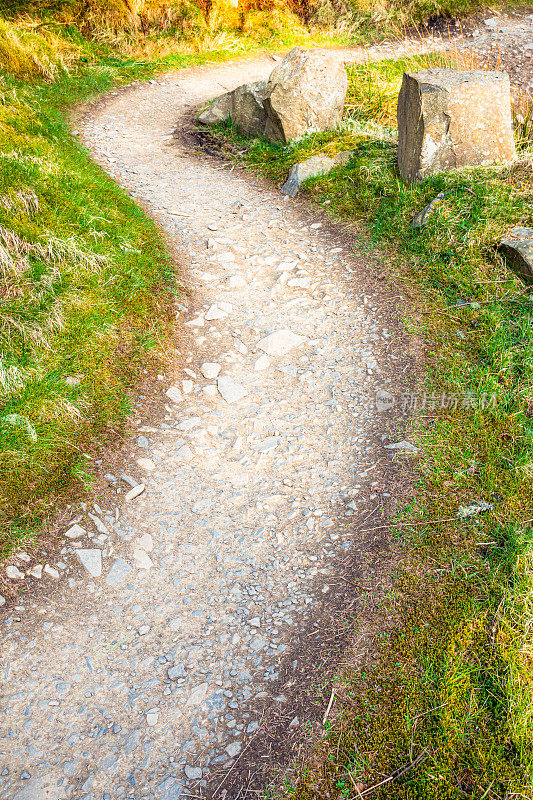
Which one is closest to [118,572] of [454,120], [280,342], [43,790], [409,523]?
[43,790]

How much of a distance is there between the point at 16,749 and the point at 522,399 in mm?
4148

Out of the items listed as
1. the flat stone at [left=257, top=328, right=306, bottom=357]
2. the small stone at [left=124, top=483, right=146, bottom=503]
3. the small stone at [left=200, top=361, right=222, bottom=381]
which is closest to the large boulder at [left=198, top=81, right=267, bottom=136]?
the flat stone at [left=257, top=328, right=306, bottom=357]

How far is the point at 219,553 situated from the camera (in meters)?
3.61

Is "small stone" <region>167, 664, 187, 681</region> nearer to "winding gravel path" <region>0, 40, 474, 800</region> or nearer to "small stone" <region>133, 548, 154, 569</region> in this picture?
"winding gravel path" <region>0, 40, 474, 800</region>

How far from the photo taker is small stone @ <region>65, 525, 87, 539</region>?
362 cm

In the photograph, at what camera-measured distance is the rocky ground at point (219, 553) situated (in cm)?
276

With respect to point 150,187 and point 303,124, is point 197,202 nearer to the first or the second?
point 150,187

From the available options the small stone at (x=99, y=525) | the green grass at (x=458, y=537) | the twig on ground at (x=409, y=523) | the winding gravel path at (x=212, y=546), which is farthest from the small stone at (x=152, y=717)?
the twig on ground at (x=409, y=523)

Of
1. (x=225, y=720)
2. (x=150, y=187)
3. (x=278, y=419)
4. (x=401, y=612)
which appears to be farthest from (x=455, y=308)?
(x=150, y=187)

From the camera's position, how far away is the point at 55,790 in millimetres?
2584

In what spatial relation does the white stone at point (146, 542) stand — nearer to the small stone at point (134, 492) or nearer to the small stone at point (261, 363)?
the small stone at point (134, 492)

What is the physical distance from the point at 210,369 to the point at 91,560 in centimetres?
202

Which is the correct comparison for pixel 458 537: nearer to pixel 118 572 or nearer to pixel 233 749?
pixel 233 749

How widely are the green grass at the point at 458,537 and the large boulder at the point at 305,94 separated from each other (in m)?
1.92
